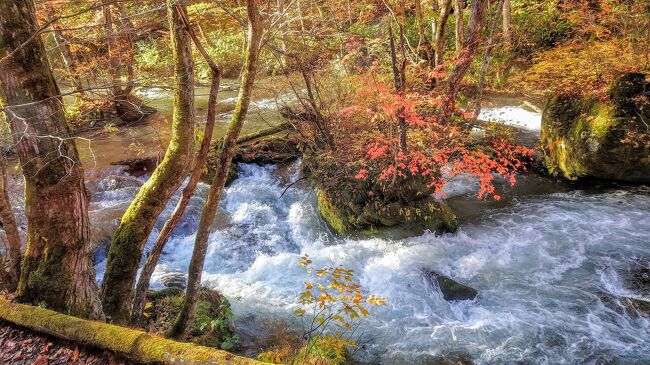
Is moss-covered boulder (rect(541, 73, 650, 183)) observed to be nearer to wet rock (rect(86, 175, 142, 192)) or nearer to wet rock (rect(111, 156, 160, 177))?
wet rock (rect(111, 156, 160, 177))

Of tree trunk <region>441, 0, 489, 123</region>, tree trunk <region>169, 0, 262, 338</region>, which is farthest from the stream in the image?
tree trunk <region>441, 0, 489, 123</region>

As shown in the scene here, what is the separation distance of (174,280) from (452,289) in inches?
202

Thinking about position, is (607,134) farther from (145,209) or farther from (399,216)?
(145,209)

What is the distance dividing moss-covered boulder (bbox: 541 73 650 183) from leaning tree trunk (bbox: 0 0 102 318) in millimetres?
10078

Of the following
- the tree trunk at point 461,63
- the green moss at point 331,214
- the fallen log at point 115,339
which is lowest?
the green moss at point 331,214

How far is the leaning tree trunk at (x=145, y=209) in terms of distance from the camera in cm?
446

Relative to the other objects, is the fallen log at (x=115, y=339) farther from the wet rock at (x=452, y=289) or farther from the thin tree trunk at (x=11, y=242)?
the wet rock at (x=452, y=289)

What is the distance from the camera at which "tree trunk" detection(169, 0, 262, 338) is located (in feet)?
12.9

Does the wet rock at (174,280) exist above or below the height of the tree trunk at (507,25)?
below

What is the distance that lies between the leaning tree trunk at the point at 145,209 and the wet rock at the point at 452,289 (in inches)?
189

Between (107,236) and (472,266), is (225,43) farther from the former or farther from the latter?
Answer: (472,266)

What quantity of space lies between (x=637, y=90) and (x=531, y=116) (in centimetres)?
396

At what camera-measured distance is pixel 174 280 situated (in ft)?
24.1

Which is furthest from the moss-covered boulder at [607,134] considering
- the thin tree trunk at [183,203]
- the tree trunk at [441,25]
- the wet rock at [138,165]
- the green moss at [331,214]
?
the wet rock at [138,165]
